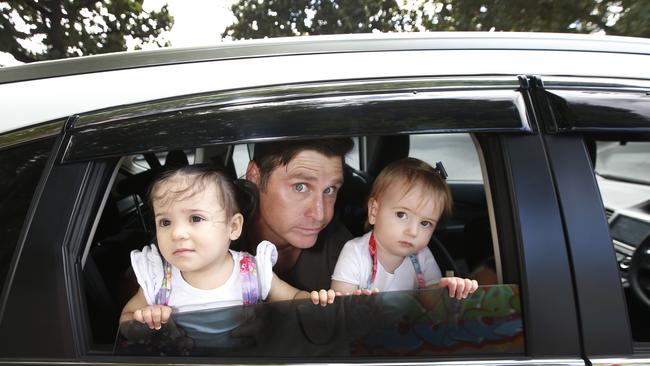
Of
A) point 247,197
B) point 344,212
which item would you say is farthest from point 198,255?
point 344,212

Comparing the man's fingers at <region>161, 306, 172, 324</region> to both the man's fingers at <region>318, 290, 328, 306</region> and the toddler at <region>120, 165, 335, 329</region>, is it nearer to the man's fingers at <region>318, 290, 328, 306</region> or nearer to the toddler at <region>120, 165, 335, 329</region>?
the toddler at <region>120, 165, 335, 329</region>

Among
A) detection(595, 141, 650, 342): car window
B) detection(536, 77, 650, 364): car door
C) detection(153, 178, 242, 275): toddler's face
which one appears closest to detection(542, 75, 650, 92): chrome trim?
detection(536, 77, 650, 364): car door

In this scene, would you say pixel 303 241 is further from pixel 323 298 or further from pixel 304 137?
pixel 304 137

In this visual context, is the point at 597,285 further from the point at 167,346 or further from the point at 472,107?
the point at 167,346

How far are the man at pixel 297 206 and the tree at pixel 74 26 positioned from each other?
24.8 ft

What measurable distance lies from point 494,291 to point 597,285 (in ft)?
0.71

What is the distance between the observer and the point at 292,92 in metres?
1.25

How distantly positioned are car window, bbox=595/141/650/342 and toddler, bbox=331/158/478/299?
60 cm

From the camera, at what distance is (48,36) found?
838cm

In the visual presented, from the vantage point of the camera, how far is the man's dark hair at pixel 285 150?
159cm

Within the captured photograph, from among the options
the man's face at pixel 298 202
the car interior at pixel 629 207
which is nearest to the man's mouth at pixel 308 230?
the man's face at pixel 298 202

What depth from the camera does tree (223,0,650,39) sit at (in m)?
6.38

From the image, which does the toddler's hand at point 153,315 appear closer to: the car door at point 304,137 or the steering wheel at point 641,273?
the car door at point 304,137

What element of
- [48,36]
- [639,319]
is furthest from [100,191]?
[48,36]
